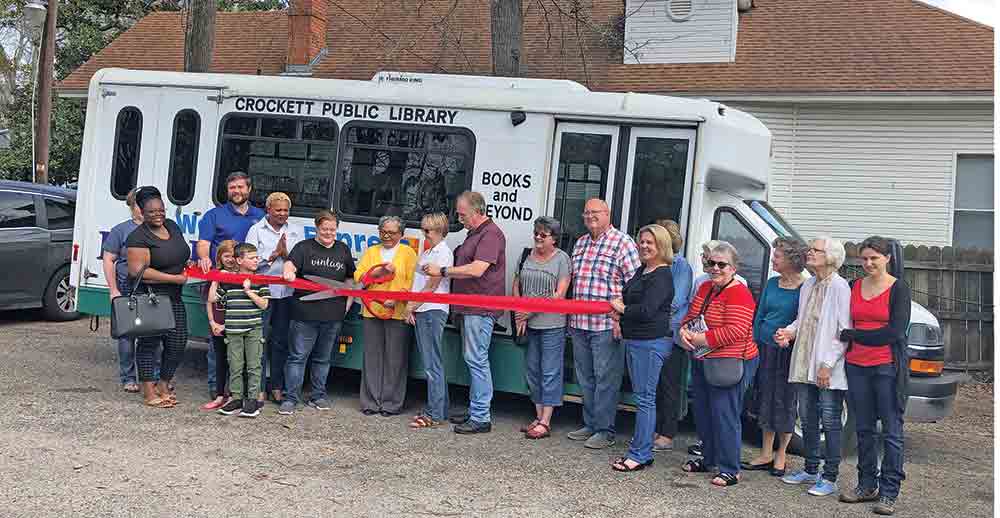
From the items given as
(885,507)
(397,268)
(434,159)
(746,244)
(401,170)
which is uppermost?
(434,159)

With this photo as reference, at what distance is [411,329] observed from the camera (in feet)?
28.9

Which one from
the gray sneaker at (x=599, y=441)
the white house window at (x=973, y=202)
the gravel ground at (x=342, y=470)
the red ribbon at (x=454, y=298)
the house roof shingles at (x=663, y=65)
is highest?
the house roof shingles at (x=663, y=65)

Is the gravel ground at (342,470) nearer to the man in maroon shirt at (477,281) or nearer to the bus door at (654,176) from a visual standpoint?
the man in maroon shirt at (477,281)

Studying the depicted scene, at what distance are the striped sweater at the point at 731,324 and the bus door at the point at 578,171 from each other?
5.92 feet

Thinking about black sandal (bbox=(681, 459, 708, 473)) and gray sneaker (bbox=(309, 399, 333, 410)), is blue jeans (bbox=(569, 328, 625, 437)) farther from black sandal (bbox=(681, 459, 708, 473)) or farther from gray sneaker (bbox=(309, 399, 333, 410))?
gray sneaker (bbox=(309, 399, 333, 410))

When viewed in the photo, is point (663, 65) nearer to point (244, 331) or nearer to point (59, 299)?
point (59, 299)

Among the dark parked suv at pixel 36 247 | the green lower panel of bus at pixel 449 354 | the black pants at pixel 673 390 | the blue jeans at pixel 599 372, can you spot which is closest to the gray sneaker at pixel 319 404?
the green lower panel of bus at pixel 449 354

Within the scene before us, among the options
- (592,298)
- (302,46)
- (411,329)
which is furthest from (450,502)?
(302,46)

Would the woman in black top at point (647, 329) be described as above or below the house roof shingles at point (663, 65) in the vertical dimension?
below

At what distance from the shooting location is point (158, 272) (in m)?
8.16

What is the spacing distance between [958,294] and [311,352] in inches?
316

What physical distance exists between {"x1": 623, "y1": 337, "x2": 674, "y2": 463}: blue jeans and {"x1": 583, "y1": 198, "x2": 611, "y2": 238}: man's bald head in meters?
0.95

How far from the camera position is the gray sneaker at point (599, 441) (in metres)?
7.87

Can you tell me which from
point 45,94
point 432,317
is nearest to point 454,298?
point 432,317
